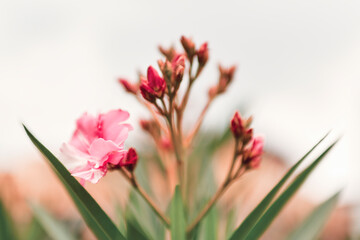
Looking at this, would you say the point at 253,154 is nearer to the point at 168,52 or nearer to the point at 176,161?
the point at 176,161

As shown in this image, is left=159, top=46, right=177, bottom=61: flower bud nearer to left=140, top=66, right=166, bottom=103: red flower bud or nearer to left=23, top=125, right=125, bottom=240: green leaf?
left=140, top=66, right=166, bottom=103: red flower bud

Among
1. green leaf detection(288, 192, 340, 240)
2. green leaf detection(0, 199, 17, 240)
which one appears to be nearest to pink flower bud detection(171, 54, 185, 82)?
green leaf detection(288, 192, 340, 240)

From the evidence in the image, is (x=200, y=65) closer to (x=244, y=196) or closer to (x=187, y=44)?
(x=187, y=44)

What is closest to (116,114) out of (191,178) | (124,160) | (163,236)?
(124,160)

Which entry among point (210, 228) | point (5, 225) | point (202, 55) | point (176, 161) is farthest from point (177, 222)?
point (5, 225)

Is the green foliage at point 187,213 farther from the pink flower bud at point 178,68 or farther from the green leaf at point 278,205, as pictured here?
the pink flower bud at point 178,68

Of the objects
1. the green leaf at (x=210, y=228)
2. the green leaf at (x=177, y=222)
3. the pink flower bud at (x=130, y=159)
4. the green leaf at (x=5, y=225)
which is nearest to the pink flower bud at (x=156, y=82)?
the pink flower bud at (x=130, y=159)

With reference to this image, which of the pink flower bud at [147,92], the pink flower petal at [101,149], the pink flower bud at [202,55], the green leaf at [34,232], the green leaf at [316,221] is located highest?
the pink flower bud at [202,55]
